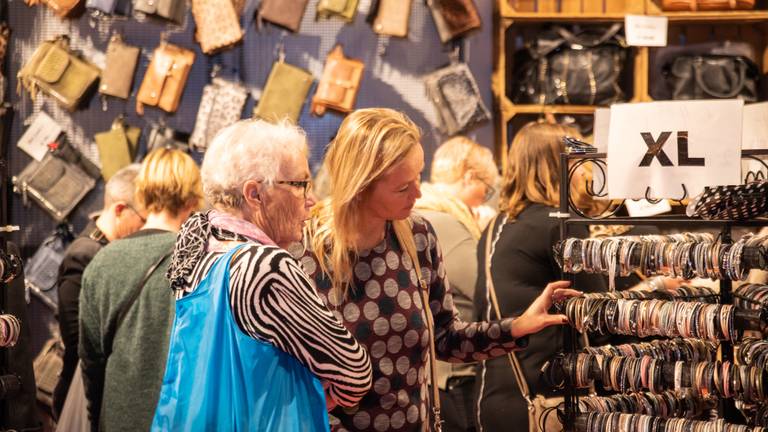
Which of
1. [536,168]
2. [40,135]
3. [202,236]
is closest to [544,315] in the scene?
[536,168]

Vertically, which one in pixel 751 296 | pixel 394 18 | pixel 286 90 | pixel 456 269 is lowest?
pixel 456 269

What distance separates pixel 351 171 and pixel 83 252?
200cm

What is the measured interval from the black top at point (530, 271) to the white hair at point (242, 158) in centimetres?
119

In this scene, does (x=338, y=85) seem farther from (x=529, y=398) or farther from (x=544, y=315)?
(x=544, y=315)

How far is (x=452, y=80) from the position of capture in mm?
5625

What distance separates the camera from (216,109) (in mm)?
5438

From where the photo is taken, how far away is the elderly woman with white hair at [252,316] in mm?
1881

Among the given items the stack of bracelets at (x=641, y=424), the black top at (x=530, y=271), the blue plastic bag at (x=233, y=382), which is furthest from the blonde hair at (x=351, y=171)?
the black top at (x=530, y=271)

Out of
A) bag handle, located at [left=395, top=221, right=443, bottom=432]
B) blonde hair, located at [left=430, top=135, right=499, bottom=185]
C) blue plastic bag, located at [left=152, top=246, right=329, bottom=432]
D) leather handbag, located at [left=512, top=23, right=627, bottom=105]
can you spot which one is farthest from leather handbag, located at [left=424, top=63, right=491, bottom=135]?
blue plastic bag, located at [left=152, top=246, right=329, bottom=432]

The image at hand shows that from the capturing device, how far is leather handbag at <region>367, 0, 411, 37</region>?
5520 millimetres

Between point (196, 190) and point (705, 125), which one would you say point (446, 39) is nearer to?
point (196, 190)

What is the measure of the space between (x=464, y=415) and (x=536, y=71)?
239 cm

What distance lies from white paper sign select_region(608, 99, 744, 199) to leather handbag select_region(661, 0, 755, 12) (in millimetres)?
3585

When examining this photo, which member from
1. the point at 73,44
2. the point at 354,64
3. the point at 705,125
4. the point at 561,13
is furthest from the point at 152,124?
the point at 705,125
